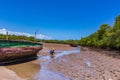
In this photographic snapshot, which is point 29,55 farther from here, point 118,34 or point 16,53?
point 118,34

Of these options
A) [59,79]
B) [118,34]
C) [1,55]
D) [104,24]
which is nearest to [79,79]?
[59,79]

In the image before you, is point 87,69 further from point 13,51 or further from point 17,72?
point 13,51

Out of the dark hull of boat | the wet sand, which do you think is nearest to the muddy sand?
the wet sand

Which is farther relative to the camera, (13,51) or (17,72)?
(13,51)

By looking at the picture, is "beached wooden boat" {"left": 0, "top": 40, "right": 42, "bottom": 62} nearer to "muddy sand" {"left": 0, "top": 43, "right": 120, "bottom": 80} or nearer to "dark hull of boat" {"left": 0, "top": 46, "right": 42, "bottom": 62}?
"dark hull of boat" {"left": 0, "top": 46, "right": 42, "bottom": 62}

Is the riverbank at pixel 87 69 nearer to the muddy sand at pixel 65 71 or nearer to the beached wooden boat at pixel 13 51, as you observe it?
the muddy sand at pixel 65 71

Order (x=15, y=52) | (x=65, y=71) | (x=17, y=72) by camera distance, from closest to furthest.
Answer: (x=17, y=72)
(x=65, y=71)
(x=15, y=52)

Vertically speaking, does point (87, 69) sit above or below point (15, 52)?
below

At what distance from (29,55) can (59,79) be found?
9842 millimetres

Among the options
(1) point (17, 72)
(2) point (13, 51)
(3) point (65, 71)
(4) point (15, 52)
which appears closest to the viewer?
(1) point (17, 72)

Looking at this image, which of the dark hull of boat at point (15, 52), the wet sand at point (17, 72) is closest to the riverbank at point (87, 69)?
the wet sand at point (17, 72)

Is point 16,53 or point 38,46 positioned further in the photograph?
point 38,46

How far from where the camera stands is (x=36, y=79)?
12016 mm

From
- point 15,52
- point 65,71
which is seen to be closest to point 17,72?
point 15,52
